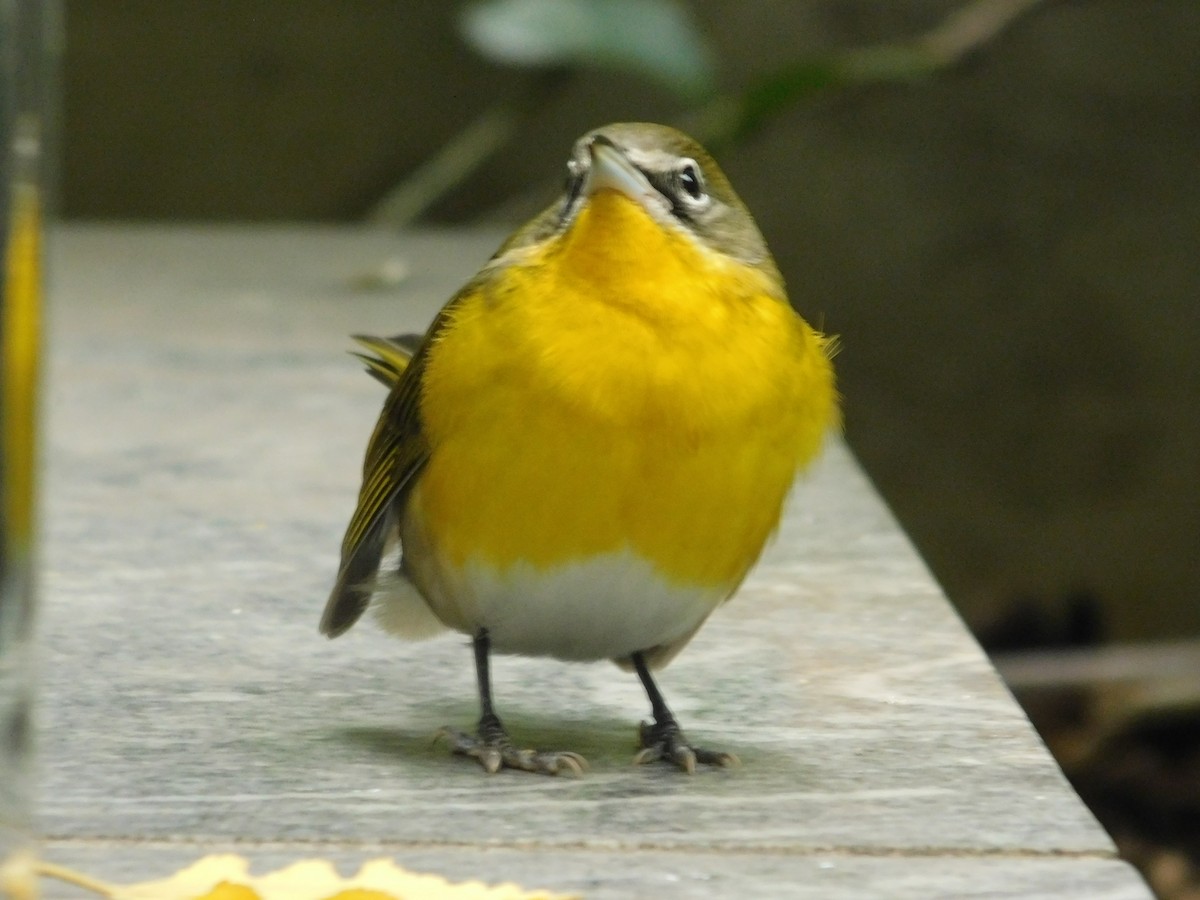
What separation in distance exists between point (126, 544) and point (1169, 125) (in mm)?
4704

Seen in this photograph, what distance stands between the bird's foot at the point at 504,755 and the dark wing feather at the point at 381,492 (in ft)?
0.98

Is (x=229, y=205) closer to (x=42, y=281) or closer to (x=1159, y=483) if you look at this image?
(x=1159, y=483)

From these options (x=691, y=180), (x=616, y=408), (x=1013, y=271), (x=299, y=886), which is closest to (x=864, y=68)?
(x=1013, y=271)

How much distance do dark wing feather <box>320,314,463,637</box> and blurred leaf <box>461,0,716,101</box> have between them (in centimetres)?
375

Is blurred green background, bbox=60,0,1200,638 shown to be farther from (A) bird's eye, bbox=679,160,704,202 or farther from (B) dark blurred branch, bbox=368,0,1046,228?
(A) bird's eye, bbox=679,160,704,202

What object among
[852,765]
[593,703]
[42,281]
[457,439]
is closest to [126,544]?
[593,703]

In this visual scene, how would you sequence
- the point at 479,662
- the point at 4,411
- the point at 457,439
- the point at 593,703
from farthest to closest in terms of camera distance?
1. the point at 593,703
2. the point at 479,662
3. the point at 457,439
4. the point at 4,411

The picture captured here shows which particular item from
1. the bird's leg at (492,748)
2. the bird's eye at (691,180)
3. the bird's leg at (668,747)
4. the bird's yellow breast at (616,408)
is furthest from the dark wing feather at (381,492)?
the bird's leg at (668,747)

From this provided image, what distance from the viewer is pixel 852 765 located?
2.70 meters

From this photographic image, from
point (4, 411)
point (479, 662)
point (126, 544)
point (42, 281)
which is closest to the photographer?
point (4, 411)

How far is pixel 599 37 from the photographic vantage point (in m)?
6.57

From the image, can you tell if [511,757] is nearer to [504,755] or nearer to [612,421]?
[504,755]

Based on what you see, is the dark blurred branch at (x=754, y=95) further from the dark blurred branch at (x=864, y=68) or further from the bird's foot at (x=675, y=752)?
the bird's foot at (x=675, y=752)

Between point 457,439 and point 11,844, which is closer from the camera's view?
point 11,844
